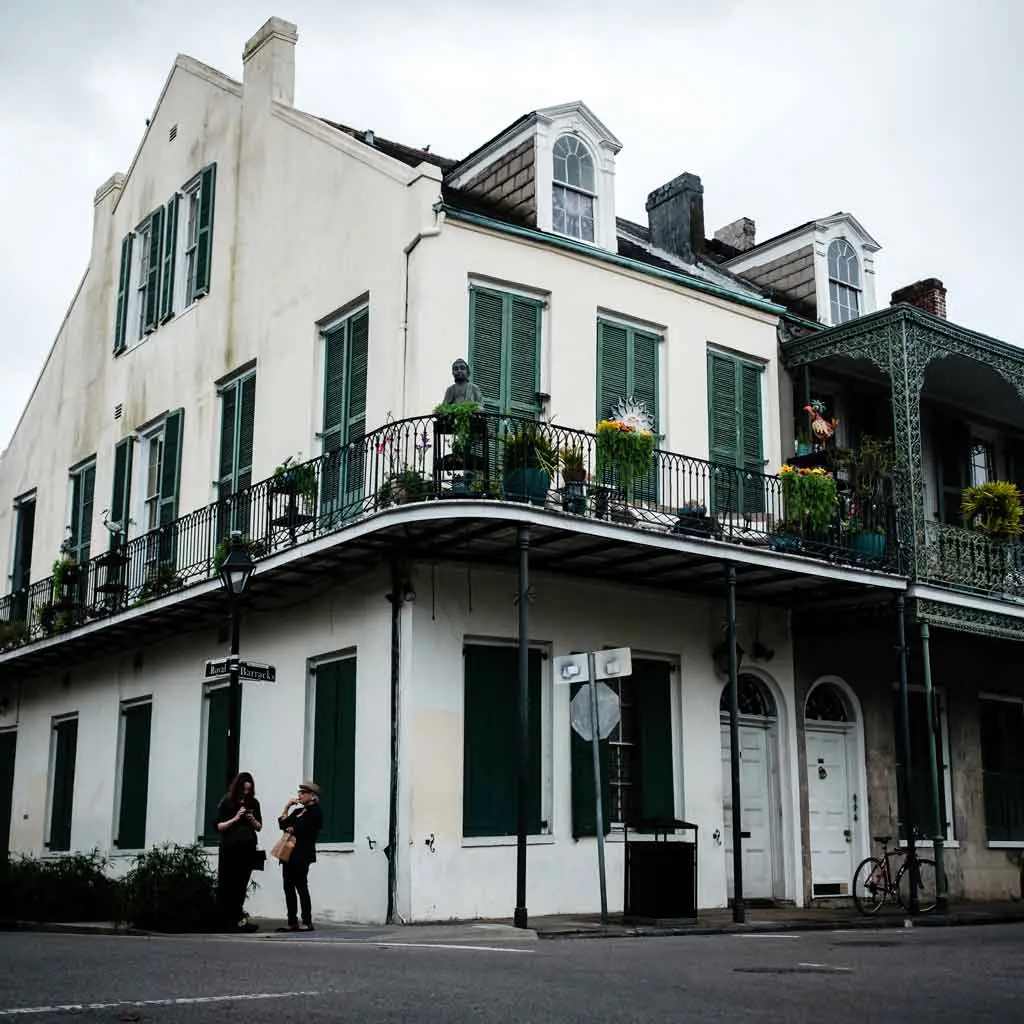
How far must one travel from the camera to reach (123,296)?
2252 centimetres

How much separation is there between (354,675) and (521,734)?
282 centimetres

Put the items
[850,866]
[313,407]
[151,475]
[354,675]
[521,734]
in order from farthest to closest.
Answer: [151,475]
[850,866]
[313,407]
[354,675]
[521,734]

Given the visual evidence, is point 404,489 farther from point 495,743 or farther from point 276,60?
point 276,60

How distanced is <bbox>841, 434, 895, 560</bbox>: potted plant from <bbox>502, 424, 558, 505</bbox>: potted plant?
432 centimetres

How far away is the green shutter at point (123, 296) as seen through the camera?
22328mm

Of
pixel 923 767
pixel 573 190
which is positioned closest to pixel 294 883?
pixel 573 190

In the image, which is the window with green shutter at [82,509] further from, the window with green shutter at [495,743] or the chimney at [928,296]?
the chimney at [928,296]

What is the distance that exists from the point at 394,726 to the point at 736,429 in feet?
20.3

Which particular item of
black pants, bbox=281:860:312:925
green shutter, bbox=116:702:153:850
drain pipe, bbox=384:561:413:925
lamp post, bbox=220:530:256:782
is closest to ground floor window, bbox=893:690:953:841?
drain pipe, bbox=384:561:413:925

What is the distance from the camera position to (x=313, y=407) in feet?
55.3

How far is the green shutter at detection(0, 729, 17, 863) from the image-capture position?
73.8 feet

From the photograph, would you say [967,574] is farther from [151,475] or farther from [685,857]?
[151,475]

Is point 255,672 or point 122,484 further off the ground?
point 122,484

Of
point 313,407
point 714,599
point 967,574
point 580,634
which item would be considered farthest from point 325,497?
point 967,574
